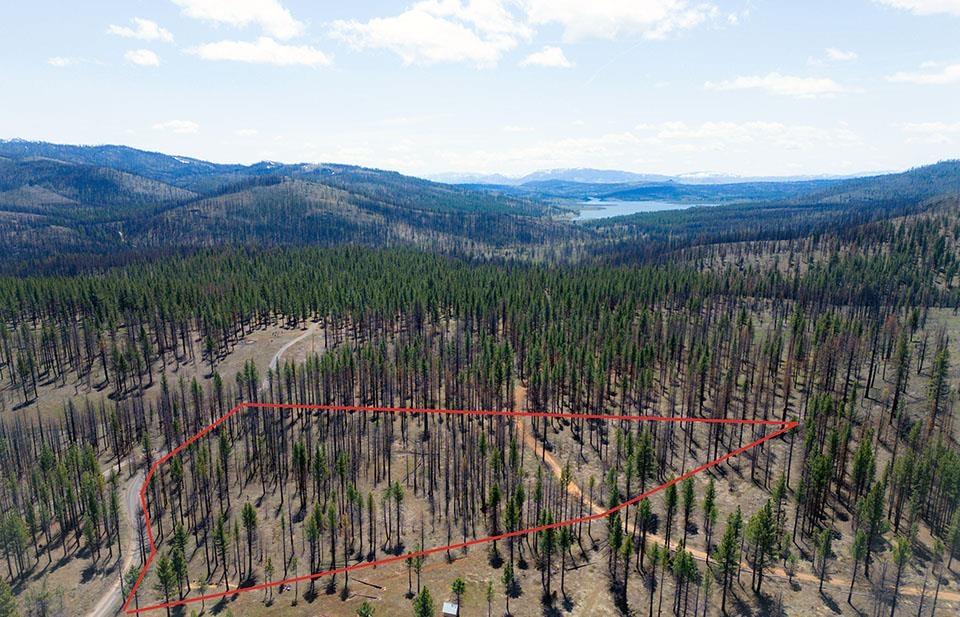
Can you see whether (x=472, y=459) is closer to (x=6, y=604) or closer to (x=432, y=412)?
(x=432, y=412)

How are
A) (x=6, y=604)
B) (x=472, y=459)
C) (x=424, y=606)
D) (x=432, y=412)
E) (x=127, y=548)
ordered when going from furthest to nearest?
(x=432, y=412)
(x=472, y=459)
(x=127, y=548)
(x=6, y=604)
(x=424, y=606)

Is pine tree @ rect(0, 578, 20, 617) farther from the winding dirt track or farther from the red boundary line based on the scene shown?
the red boundary line

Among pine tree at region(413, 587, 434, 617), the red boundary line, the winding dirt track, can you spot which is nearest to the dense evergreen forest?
pine tree at region(413, 587, 434, 617)

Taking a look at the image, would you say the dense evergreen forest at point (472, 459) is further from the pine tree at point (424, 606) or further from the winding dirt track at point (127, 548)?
the winding dirt track at point (127, 548)

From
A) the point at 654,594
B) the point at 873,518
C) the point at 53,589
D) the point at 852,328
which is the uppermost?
the point at 852,328

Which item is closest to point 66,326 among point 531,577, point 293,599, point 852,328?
point 293,599

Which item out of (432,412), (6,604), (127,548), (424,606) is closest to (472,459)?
(432,412)

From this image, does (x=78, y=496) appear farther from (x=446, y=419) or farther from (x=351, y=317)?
(x=351, y=317)

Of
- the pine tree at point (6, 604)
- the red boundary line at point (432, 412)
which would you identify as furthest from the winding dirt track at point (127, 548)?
the pine tree at point (6, 604)
